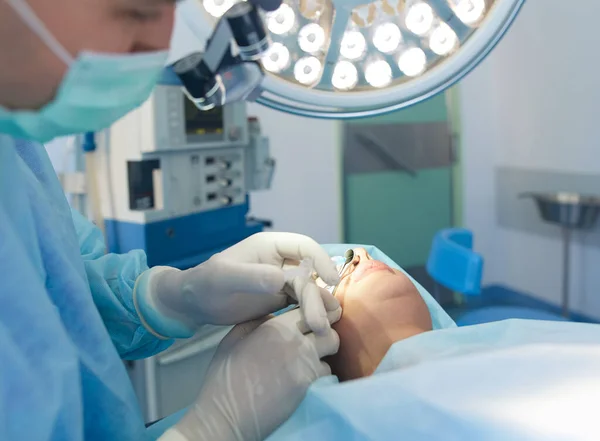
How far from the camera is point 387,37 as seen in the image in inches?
38.0

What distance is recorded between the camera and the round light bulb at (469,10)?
912 millimetres

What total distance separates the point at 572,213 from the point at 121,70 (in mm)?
3140

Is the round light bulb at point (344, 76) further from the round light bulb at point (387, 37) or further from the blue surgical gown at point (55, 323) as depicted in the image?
the blue surgical gown at point (55, 323)

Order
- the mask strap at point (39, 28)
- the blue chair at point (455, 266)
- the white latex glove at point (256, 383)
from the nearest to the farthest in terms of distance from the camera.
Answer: the mask strap at point (39, 28) < the white latex glove at point (256, 383) < the blue chair at point (455, 266)

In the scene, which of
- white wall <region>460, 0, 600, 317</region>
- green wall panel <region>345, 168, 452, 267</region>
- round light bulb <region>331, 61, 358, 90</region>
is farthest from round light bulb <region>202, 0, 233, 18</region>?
white wall <region>460, 0, 600, 317</region>

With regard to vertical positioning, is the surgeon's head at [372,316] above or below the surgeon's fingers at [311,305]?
below

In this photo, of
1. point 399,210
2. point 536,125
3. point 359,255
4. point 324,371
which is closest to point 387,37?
point 359,255

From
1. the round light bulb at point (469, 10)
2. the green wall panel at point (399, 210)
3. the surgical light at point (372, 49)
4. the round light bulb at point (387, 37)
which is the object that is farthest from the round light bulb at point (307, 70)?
the green wall panel at point (399, 210)

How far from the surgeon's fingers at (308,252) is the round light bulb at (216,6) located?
1.16 feet

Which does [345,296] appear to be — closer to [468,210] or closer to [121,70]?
[121,70]

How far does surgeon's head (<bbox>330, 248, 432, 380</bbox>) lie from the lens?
973mm

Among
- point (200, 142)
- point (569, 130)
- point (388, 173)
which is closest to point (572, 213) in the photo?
point (569, 130)

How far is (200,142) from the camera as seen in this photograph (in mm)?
1847

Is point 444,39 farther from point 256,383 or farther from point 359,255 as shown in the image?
point 256,383
